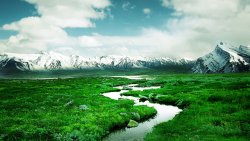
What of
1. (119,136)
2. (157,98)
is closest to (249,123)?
(119,136)

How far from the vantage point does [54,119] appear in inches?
1214

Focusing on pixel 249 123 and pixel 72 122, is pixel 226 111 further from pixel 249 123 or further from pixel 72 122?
pixel 72 122

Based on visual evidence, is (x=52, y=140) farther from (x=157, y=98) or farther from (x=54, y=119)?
(x=157, y=98)

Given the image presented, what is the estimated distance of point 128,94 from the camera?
66188mm

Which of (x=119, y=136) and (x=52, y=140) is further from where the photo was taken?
(x=119, y=136)

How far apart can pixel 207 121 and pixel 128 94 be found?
3830cm

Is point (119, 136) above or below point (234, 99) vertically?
below

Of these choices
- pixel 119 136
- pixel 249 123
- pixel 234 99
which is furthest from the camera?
pixel 234 99

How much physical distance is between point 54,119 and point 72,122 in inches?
98.8

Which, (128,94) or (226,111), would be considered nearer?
(226,111)

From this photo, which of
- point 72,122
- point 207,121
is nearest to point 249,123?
point 207,121

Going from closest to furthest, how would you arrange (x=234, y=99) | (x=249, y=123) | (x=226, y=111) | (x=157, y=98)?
(x=249, y=123) < (x=226, y=111) < (x=234, y=99) < (x=157, y=98)

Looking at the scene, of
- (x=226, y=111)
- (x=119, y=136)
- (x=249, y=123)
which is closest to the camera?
(x=249, y=123)

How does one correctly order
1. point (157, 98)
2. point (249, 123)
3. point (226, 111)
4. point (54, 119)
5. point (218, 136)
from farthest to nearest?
point (157, 98), point (226, 111), point (54, 119), point (249, 123), point (218, 136)
